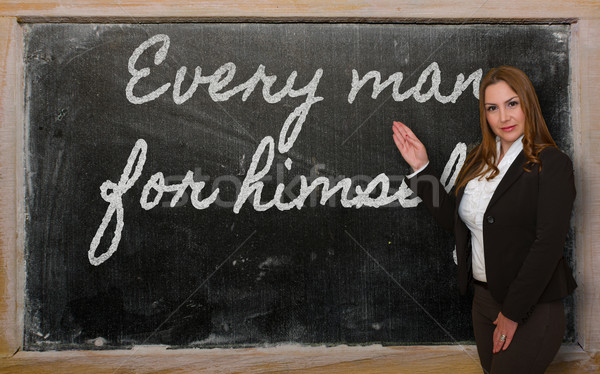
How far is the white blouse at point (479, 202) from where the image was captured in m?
1.63

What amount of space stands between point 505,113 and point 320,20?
3.35 ft

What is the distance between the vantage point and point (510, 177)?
60.6 inches

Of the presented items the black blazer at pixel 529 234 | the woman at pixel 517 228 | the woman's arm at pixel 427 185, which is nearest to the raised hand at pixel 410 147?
the woman's arm at pixel 427 185

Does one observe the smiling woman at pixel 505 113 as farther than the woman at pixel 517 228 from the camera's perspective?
Yes

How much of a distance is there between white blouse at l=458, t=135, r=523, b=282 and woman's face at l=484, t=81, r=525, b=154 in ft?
0.14

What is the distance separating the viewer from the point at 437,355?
2086 mm

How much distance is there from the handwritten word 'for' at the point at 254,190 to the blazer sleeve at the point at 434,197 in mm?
157

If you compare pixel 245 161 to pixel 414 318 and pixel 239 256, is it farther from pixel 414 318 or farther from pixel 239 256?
pixel 414 318

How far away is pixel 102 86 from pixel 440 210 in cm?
178

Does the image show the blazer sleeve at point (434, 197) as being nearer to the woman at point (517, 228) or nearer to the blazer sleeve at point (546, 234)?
the woman at point (517, 228)

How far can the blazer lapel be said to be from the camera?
1.53 m

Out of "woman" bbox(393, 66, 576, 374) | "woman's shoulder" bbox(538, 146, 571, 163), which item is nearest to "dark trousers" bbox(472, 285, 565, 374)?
"woman" bbox(393, 66, 576, 374)

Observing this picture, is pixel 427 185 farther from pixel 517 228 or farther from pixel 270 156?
pixel 270 156
